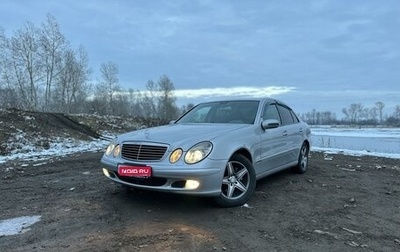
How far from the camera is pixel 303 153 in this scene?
7.55m

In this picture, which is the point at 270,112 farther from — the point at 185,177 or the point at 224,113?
the point at 185,177

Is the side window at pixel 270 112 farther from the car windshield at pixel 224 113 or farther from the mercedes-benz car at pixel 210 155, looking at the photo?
the car windshield at pixel 224 113

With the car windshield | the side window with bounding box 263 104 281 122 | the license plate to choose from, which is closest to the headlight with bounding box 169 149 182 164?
the license plate

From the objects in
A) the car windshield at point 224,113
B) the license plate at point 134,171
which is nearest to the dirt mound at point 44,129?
the car windshield at point 224,113

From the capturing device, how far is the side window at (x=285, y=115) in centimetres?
679

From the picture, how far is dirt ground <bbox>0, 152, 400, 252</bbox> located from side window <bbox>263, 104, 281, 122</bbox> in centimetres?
117

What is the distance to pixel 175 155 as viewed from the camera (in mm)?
→ 4469

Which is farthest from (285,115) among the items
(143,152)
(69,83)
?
(69,83)

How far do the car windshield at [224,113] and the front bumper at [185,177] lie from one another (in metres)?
1.40

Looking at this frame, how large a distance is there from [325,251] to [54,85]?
5055 centimetres

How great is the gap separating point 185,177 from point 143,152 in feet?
2.29

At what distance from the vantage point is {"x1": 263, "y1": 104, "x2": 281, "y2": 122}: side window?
609cm

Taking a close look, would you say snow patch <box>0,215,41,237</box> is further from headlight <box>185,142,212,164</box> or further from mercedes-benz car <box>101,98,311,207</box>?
headlight <box>185,142,212,164</box>

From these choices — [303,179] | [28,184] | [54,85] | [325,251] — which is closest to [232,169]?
[325,251]
